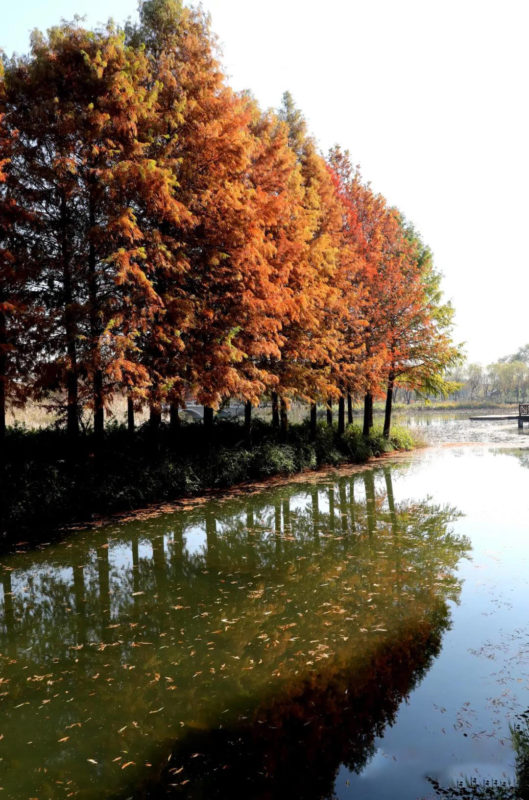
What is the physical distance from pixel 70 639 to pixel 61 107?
11716 mm

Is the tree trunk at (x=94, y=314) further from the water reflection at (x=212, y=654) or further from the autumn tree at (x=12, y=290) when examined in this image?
the water reflection at (x=212, y=654)

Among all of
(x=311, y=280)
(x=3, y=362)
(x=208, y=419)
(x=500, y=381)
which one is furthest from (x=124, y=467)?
(x=500, y=381)

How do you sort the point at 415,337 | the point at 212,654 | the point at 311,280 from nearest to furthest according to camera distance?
the point at 212,654, the point at 311,280, the point at 415,337

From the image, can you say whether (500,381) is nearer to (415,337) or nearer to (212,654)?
(415,337)

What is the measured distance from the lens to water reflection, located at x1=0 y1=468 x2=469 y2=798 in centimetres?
410

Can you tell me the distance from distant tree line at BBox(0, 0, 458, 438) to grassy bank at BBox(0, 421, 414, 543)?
3.51 ft

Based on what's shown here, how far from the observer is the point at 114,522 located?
41.3ft

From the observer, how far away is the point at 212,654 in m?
5.93

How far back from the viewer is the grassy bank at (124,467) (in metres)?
12.0

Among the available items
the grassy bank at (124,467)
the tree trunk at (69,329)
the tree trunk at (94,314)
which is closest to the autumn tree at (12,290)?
the tree trunk at (69,329)

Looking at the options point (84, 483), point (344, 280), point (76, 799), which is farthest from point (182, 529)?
point (344, 280)

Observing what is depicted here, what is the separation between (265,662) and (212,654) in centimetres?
65

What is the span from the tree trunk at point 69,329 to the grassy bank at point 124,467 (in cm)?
128

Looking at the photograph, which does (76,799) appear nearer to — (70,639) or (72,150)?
(70,639)
